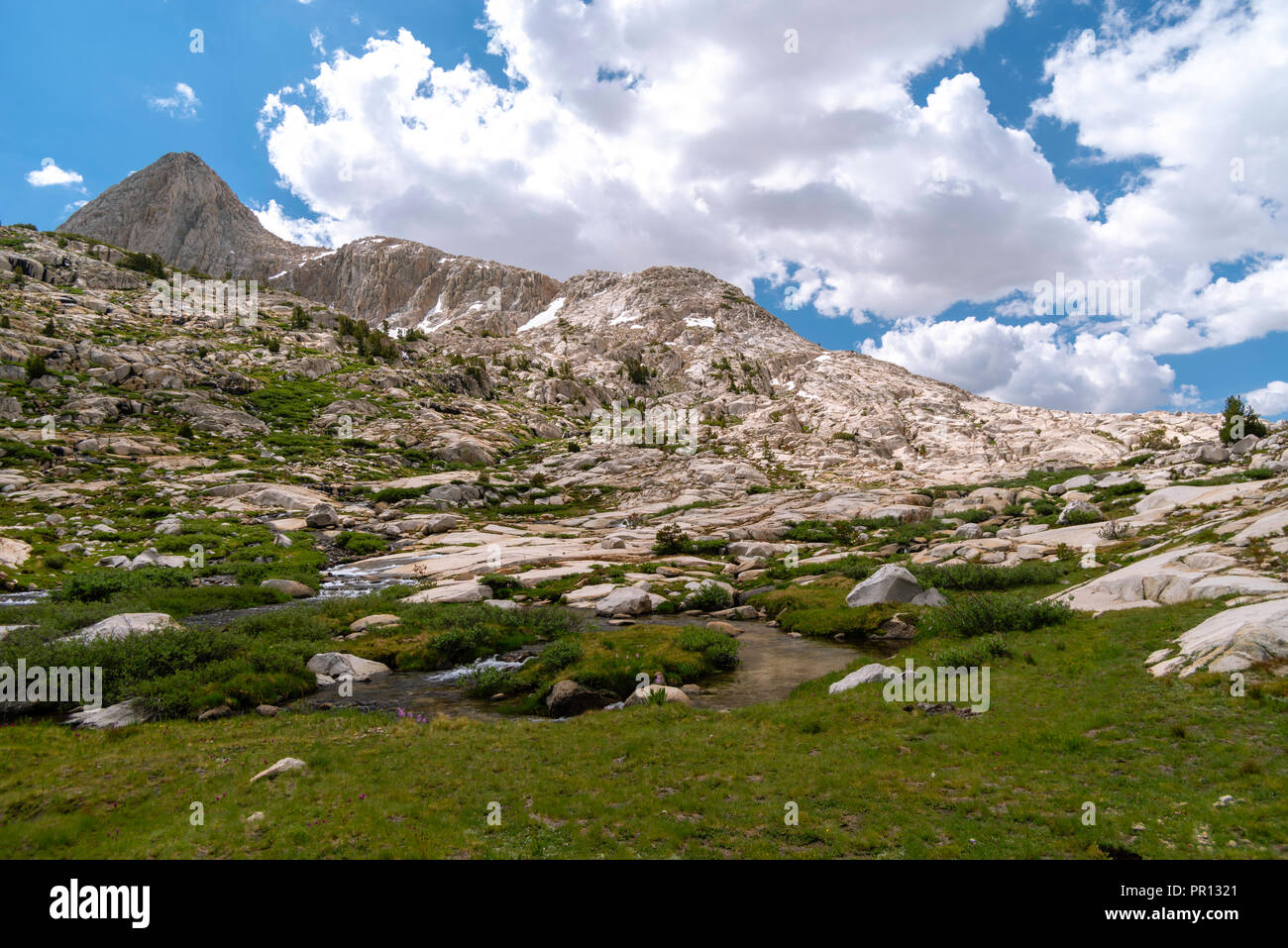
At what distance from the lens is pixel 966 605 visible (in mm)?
29281

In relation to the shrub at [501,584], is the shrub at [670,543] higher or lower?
higher

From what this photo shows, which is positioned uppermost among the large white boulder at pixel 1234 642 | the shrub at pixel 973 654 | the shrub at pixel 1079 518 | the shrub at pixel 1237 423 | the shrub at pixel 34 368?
the shrub at pixel 34 368

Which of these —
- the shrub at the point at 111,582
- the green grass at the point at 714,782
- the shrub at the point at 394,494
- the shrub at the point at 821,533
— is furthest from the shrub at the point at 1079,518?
the shrub at the point at 394,494

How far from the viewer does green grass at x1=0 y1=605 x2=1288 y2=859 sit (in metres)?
11.1

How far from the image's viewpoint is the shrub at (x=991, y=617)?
26.4 metres

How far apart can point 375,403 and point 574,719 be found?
114740 mm

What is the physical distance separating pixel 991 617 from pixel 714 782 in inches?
800

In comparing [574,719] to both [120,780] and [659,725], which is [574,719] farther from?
[120,780]

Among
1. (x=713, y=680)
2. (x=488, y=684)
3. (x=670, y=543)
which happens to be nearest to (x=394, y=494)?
(x=670, y=543)

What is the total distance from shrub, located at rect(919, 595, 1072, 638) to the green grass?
5.97 metres

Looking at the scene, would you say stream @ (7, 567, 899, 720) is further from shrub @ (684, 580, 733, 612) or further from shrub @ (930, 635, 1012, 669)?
shrub @ (684, 580, 733, 612)

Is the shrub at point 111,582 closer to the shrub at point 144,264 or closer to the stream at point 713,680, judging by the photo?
the stream at point 713,680

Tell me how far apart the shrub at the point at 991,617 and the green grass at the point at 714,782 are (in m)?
5.97

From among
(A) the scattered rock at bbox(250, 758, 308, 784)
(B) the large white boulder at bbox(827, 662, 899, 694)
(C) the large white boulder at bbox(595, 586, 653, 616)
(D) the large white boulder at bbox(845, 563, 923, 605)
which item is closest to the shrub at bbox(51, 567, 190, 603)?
(A) the scattered rock at bbox(250, 758, 308, 784)
